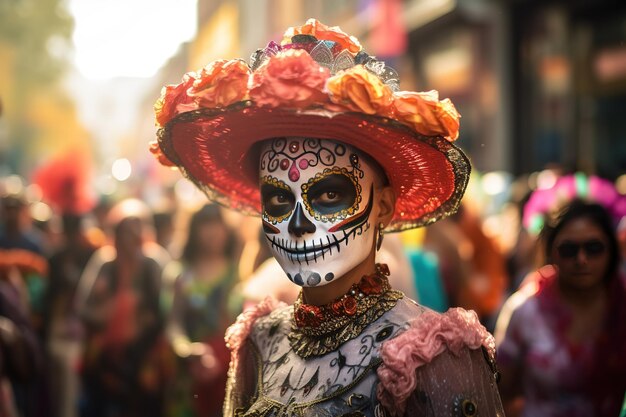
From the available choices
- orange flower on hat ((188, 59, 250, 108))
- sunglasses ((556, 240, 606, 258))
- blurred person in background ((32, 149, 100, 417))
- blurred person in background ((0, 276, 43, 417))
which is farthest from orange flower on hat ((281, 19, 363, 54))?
blurred person in background ((32, 149, 100, 417))

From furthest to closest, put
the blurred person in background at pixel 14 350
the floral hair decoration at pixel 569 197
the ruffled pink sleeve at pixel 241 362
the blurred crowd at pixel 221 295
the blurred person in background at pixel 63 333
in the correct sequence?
the blurred person in background at pixel 63 333
the floral hair decoration at pixel 569 197
the blurred person in background at pixel 14 350
the blurred crowd at pixel 221 295
the ruffled pink sleeve at pixel 241 362

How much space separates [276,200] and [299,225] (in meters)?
0.17

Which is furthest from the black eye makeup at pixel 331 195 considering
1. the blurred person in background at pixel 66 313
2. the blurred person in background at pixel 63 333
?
the blurred person in background at pixel 63 333

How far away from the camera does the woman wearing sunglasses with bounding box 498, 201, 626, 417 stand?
4121 mm

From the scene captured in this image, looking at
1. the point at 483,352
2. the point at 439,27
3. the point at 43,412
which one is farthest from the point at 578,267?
the point at 439,27

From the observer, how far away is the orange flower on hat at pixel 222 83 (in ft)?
9.27

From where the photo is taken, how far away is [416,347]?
8.95 ft

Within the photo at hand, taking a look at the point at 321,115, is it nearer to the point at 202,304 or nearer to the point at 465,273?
the point at 202,304

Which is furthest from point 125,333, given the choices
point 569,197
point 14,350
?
point 569,197

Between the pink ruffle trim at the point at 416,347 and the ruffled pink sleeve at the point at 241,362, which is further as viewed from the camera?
the ruffled pink sleeve at the point at 241,362

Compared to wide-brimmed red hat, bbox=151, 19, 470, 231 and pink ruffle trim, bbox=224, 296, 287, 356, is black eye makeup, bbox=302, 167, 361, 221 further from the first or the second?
pink ruffle trim, bbox=224, 296, 287, 356

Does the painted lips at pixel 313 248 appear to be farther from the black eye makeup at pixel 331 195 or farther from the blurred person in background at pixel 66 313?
the blurred person in background at pixel 66 313

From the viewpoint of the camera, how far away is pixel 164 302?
721cm

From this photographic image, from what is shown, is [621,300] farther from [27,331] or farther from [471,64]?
[471,64]
